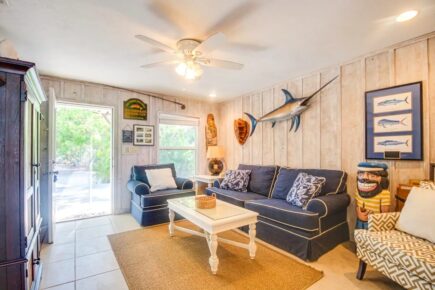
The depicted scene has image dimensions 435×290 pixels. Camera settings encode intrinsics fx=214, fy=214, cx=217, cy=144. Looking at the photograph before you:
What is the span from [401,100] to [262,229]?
7.20ft

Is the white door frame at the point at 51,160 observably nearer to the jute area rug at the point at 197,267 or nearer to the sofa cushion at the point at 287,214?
the jute area rug at the point at 197,267

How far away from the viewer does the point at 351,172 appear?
2.81 metres

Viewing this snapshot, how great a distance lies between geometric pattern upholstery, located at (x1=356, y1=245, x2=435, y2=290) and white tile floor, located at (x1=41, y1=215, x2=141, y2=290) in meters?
2.13

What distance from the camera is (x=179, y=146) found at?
15.9ft

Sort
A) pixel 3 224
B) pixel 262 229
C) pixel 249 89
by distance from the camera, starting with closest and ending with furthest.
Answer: pixel 3 224 < pixel 262 229 < pixel 249 89

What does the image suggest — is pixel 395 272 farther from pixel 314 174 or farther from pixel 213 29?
pixel 213 29

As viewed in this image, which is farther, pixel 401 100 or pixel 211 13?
pixel 401 100

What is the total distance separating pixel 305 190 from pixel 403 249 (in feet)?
3.69

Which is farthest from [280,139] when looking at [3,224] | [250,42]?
[3,224]

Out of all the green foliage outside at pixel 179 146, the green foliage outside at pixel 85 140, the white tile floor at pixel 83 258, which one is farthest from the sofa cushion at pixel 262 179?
the green foliage outside at pixel 85 140

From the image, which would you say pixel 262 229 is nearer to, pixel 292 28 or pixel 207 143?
pixel 292 28

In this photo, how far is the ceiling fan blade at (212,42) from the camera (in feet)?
5.80

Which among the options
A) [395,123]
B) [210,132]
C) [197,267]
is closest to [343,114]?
[395,123]

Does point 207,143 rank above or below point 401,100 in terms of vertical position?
below
